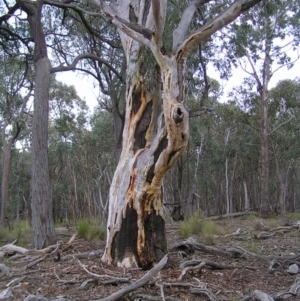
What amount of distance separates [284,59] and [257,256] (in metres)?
15.7

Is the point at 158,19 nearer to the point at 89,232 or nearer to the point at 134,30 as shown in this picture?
the point at 134,30

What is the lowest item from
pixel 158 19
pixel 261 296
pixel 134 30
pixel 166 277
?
pixel 261 296

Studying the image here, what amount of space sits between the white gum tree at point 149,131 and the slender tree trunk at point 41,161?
326 cm

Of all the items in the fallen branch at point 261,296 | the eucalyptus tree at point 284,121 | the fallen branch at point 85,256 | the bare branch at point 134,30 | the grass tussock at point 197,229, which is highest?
the eucalyptus tree at point 284,121

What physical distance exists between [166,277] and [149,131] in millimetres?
2260

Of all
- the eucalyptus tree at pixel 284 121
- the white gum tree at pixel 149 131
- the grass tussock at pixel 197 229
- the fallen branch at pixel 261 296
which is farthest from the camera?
the eucalyptus tree at pixel 284 121

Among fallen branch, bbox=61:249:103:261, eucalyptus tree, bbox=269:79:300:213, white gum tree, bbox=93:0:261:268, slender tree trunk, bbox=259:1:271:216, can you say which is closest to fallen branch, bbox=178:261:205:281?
white gum tree, bbox=93:0:261:268

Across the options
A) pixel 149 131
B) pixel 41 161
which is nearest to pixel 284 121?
pixel 41 161

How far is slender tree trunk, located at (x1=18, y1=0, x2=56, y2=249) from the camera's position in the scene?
960 centimetres

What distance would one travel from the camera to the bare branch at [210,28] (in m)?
6.03

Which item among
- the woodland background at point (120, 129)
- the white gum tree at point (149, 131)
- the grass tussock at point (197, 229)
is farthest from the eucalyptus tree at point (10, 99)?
the white gum tree at point (149, 131)

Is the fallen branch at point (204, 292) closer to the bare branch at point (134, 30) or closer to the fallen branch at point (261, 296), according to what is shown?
the fallen branch at point (261, 296)

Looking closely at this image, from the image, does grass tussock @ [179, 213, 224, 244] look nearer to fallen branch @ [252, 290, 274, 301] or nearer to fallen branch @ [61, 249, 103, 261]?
fallen branch @ [61, 249, 103, 261]

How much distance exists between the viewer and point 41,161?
988cm
